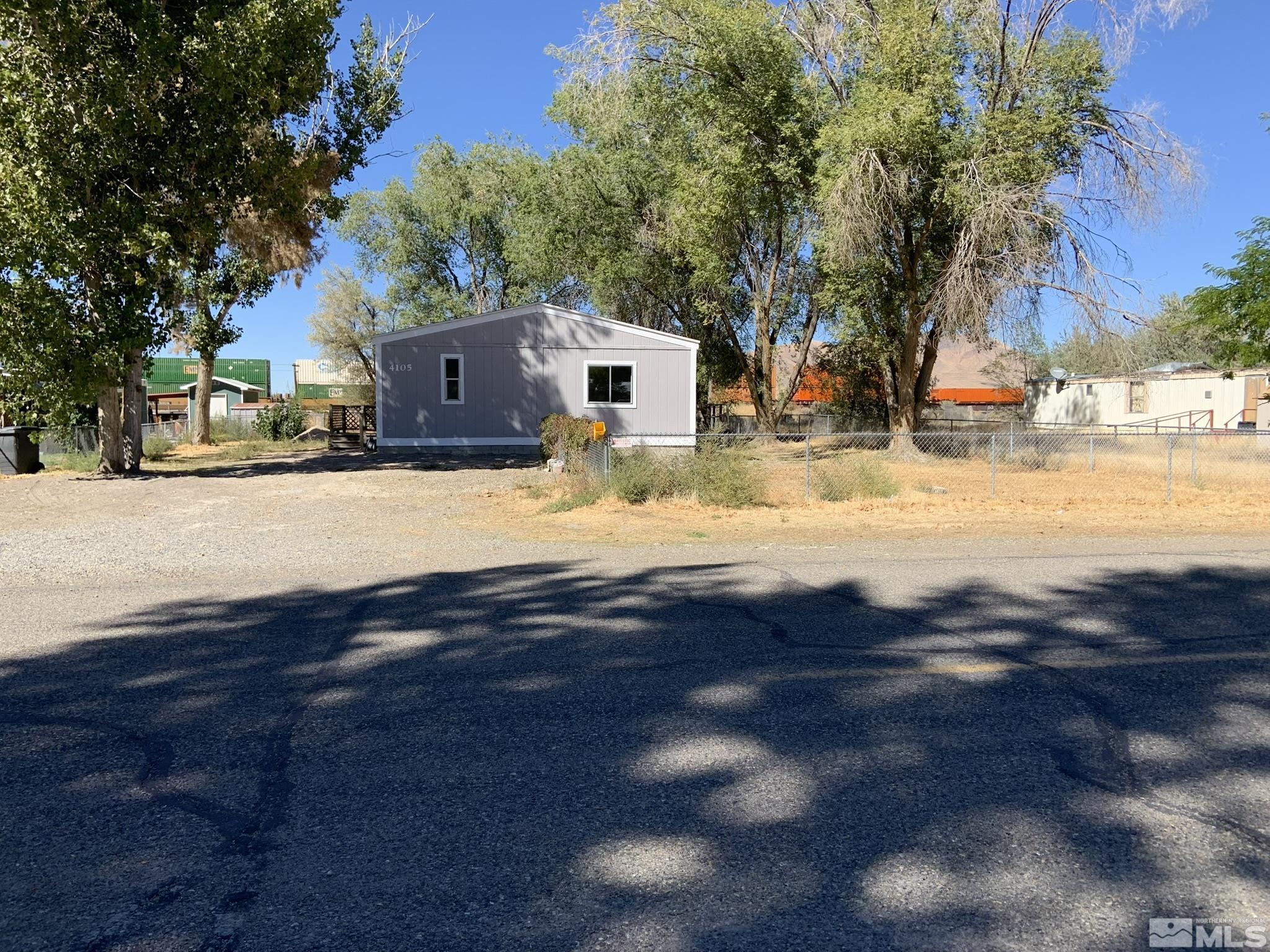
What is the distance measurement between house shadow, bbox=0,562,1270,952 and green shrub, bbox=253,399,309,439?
32.1 m

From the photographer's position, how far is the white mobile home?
3098cm

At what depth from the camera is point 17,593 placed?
27.6 ft

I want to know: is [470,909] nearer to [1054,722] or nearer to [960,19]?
[1054,722]

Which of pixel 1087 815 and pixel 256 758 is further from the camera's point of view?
pixel 256 758

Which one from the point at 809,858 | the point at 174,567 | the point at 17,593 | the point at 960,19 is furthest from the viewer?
the point at 960,19

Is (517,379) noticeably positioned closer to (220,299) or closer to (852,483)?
(220,299)

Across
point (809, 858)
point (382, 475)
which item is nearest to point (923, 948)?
point (809, 858)

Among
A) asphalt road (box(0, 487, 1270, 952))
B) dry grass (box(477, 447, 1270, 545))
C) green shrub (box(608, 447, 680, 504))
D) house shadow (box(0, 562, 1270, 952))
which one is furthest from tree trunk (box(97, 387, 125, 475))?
house shadow (box(0, 562, 1270, 952))

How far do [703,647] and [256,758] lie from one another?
9.72 ft

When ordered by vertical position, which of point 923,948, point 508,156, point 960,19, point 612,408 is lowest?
point 923,948

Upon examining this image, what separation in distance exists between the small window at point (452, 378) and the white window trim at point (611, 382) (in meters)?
3.36

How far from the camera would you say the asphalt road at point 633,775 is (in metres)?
3.06

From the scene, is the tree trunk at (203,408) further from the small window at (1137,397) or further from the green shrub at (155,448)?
the small window at (1137,397)

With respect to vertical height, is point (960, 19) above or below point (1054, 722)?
above
